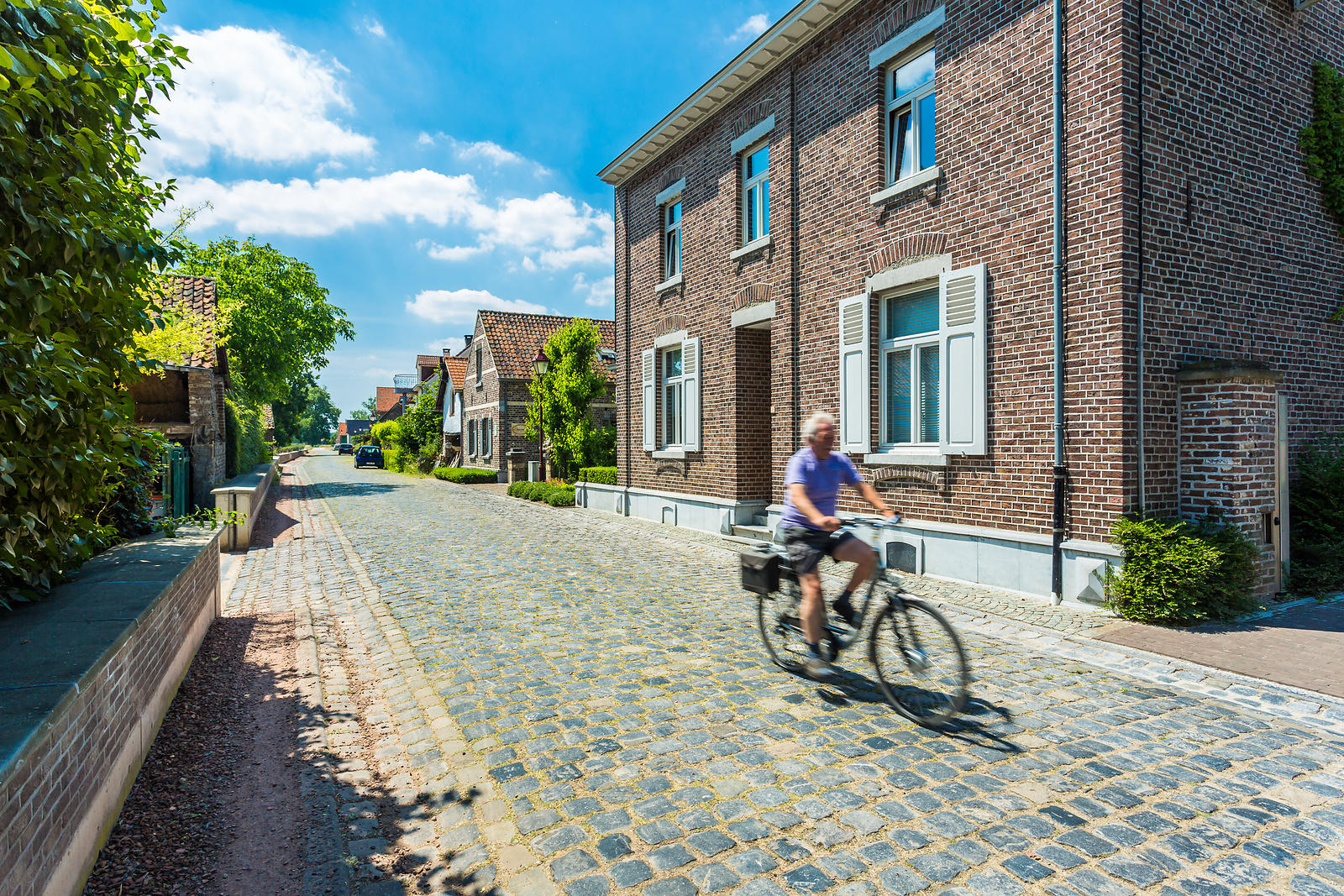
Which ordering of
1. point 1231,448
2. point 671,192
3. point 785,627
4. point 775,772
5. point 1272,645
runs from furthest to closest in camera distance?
point 671,192 → point 1231,448 → point 1272,645 → point 785,627 → point 775,772

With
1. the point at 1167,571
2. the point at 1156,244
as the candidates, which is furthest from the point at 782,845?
the point at 1156,244

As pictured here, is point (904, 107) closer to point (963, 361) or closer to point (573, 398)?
point (963, 361)

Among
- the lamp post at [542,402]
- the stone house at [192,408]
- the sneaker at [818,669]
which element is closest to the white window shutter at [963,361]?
the sneaker at [818,669]

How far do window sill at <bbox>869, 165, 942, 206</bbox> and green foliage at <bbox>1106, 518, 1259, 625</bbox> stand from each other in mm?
4696

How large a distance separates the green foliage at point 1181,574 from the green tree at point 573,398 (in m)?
17.1

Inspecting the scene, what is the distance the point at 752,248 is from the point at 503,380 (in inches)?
840

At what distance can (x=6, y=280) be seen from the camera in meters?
3.01

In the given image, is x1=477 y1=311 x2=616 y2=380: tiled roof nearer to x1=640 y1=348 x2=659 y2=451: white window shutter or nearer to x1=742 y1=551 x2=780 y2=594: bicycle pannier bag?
x1=640 y1=348 x2=659 y2=451: white window shutter

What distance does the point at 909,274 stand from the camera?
30.2 ft

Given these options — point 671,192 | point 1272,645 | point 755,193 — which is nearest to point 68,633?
point 1272,645

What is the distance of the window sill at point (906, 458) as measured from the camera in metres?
8.78

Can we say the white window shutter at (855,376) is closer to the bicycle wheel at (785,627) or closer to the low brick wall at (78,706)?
the bicycle wheel at (785,627)

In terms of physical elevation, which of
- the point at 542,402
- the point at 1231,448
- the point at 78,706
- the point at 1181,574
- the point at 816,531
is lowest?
the point at 1181,574

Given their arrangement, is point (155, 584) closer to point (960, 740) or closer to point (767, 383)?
point (960, 740)
